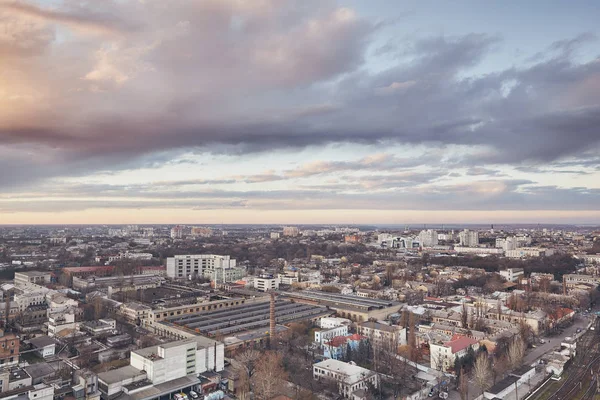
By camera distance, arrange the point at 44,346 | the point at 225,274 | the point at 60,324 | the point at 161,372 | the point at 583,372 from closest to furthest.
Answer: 1. the point at 161,372
2. the point at 583,372
3. the point at 44,346
4. the point at 60,324
5. the point at 225,274

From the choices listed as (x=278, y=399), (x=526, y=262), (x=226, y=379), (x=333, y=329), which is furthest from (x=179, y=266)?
(x=526, y=262)

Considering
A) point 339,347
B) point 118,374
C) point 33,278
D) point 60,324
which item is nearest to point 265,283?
point 60,324

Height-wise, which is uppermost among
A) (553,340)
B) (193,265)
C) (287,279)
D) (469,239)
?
(469,239)

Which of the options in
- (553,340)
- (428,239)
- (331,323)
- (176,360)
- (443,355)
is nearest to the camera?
(176,360)

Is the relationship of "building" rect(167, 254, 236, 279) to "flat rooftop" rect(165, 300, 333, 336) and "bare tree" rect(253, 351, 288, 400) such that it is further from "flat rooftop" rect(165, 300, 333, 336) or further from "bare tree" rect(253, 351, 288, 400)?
"bare tree" rect(253, 351, 288, 400)

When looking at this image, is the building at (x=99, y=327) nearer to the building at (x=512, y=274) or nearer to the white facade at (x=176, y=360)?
the white facade at (x=176, y=360)

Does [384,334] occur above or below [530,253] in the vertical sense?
below

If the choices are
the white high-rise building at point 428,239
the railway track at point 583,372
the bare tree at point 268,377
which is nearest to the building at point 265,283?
the bare tree at point 268,377

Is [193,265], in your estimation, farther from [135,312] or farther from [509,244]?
[509,244]
